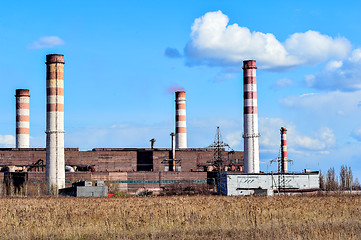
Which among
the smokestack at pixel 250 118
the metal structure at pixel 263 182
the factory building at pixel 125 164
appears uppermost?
the smokestack at pixel 250 118

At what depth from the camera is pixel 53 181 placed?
6625 cm

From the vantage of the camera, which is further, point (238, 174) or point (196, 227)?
point (238, 174)

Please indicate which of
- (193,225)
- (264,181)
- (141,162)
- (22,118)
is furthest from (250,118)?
(193,225)

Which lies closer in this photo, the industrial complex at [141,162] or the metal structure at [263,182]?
the metal structure at [263,182]

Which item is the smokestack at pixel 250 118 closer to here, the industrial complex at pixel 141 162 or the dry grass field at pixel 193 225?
the industrial complex at pixel 141 162

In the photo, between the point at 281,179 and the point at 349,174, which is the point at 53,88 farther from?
the point at 349,174

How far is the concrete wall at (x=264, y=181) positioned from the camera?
62.3 metres

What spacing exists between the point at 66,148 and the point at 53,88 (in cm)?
1439

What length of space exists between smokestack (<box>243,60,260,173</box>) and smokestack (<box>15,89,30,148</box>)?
31.7 meters

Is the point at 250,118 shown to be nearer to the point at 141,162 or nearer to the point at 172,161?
the point at 172,161

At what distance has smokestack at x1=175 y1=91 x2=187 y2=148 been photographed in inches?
3428

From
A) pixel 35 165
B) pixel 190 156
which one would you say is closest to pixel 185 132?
pixel 190 156

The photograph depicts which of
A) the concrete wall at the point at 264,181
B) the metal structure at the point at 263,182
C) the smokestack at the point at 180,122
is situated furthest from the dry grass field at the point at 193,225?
the smokestack at the point at 180,122

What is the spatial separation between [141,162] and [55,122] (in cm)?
1881
